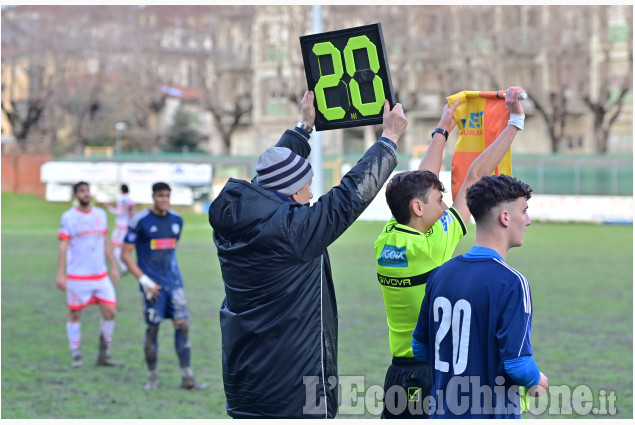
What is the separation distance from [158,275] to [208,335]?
9.20 ft

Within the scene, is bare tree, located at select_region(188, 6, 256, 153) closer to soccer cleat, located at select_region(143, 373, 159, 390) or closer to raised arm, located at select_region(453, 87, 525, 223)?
soccer cleat, located at select_region(143, 373, 159, 390)

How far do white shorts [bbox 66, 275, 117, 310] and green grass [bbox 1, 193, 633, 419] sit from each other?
2.20 ft

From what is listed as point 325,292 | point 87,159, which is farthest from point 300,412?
point 87,159

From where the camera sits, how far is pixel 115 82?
57.0 m

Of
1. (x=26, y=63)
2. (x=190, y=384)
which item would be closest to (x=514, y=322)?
(x=190, y=384)

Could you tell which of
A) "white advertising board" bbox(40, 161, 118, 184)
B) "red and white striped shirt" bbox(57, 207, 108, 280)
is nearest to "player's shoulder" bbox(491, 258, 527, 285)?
"red and white striped shirt" bbox(57, 207, 108, 280)

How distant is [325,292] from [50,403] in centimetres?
487

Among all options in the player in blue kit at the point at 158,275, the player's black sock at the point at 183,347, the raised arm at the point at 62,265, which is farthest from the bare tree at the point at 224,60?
the player's black sock at the point at 183,347

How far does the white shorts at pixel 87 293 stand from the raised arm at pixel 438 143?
6.48 meters

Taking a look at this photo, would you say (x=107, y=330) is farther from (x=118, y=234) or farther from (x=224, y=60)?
(x=224, y=60)

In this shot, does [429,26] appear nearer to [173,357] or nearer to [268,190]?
[173,357]

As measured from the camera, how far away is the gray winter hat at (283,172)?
13.8ft

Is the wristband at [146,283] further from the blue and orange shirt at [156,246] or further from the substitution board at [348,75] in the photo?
the substitution board at [348,75]

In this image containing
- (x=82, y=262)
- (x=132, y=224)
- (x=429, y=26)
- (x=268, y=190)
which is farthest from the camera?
(x=429, y=26)
